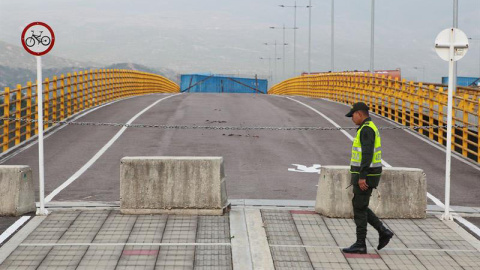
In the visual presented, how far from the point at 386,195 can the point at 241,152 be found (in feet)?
26.6

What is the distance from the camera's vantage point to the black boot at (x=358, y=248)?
28.7ft

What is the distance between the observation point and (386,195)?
421 inches

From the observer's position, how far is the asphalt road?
13.9m

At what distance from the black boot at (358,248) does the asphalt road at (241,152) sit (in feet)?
13.7

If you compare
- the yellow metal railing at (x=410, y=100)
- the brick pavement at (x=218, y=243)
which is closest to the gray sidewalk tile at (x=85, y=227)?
the brick pavement at (x=218, y=243)

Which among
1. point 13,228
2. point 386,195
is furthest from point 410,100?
point 13,228

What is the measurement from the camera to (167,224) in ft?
33.3

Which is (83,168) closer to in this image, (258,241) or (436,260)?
(258,241)

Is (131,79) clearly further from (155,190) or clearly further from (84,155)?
(155,190)

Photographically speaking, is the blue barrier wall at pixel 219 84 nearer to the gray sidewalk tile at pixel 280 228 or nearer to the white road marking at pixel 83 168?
the white road marking at pixel 83 168

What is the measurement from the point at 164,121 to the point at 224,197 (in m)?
13.9

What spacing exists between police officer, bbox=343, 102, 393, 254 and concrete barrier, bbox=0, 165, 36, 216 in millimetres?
4909

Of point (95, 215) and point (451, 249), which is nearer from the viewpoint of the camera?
point (451, 249)

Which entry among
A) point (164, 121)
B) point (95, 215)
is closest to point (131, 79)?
point (164, 121)
